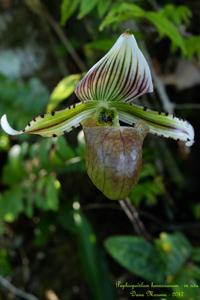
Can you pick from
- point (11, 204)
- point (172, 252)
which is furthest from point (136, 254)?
point (11, 204)

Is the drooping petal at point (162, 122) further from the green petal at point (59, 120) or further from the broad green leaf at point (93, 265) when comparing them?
Result: the broad green leaf at point (93, 265)

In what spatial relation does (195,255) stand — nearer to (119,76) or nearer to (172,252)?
(172,252)

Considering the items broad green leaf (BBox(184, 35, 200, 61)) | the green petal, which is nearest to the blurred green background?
broad green leaf (BBox(184, 35, 200, 61))

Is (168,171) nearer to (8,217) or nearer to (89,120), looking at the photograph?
(8,217)

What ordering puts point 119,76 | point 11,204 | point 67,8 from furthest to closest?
point 11,204
point 67,8
point 119,76

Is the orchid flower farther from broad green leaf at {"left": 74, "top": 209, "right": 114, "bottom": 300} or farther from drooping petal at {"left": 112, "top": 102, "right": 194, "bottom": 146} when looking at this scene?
broad green leaf at {"left": 74, "top": 209, "right": 114, "bottom": 300}

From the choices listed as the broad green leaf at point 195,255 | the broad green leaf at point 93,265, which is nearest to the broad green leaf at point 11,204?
the broad green leaf at point 93,265

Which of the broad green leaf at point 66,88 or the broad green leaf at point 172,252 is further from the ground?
the broad green leaf at point 66,88
